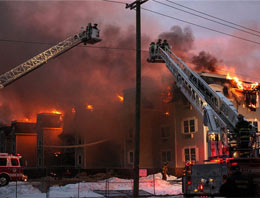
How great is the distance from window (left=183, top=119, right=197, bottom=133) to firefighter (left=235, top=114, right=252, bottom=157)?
12.0 metres

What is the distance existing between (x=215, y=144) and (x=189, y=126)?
39.6 ft

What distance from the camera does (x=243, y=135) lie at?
14797 mm

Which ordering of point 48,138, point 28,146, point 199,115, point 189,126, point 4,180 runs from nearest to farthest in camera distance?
point 4,180 → point 199,115 → point 189,126 → point 48,138 → point 28,146

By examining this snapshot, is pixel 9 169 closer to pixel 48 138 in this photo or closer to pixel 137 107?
pixel 137 107

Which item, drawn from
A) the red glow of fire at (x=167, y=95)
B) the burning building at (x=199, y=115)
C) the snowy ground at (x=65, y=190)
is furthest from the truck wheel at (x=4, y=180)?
the red glow of fire at (x=167, y=95)

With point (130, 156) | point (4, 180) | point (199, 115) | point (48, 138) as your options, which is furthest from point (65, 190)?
point (48, 138)

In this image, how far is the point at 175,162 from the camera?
94.0 feet

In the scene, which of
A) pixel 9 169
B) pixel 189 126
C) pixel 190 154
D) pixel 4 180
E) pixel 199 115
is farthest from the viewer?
pixel 189 126

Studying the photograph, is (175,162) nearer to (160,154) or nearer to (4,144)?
(160,154)

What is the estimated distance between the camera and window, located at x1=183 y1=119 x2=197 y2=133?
89.4 feet

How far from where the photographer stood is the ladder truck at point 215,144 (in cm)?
1321

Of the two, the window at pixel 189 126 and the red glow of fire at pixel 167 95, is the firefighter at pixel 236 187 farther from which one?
the red glow of fire at pixel 167 95

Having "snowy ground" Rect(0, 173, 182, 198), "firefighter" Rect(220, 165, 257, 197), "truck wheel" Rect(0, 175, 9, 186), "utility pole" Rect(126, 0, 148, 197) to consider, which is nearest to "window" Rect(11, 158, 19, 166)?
"truck wheel" Rect(0, 175, 9, 186)

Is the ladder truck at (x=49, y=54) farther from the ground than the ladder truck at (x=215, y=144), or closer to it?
farther from the ground
